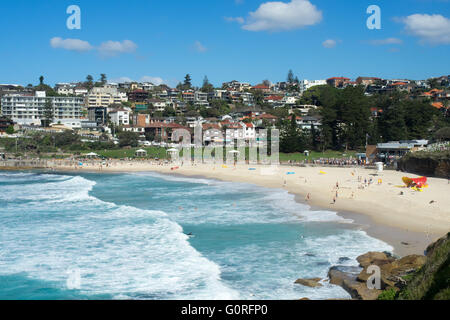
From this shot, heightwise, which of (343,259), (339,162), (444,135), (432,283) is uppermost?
(444,135)

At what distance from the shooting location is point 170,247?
1923cm

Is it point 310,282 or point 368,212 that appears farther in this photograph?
point 368,212

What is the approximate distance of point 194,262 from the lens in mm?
17047

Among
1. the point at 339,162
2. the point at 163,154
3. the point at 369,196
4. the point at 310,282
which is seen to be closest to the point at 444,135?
the point at 339,162

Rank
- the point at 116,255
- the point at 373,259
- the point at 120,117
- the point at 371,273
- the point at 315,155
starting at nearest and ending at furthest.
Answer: the point at 371,273 → the point at 373,259 → the point at 116,255 → the point at 315,155 → the point at 120,117

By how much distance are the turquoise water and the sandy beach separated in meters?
1.45

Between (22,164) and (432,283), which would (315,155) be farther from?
(432,283)

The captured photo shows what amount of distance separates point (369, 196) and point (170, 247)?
17.4 metres

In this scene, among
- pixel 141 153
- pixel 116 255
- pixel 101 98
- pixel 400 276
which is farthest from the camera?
pixel 101 98

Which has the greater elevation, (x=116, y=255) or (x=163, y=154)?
(x=163, y=154)

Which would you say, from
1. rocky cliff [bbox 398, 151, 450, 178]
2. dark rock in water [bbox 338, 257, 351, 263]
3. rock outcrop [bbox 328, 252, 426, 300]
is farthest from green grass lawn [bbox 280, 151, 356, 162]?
rock outcrop [bbox 328, 252, 426, 300]

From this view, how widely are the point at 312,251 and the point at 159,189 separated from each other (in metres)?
23.5
